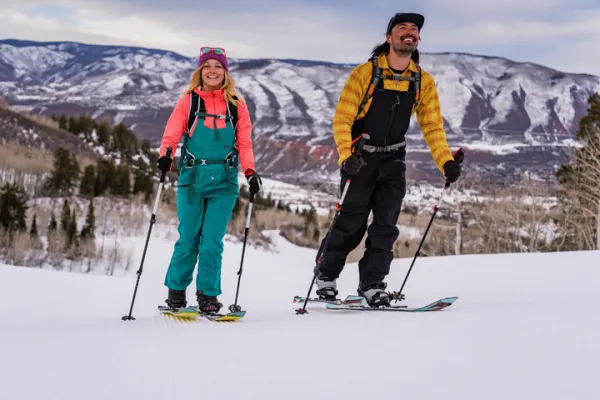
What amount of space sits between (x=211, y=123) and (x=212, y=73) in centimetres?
43

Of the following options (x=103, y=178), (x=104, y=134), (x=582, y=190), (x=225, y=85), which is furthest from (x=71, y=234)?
(x=104, y=134)

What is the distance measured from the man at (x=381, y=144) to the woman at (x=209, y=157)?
86 centimetres

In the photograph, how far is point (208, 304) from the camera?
5262 millimetres

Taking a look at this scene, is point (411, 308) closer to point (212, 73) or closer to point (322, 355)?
point (322, 355)

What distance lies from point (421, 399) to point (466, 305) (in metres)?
2.90

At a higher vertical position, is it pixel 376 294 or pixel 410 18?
pixel 410 18

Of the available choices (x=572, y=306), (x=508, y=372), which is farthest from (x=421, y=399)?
(x=572, y=306)

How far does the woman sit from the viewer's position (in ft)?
17.1

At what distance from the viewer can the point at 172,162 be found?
5.15 metres

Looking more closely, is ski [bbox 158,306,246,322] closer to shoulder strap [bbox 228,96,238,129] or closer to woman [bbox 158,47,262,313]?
woman [bbox 158,47,262,313]

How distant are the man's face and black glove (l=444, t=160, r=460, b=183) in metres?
1.02

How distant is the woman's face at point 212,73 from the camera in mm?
5277

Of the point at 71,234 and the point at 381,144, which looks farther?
the point at 71,234

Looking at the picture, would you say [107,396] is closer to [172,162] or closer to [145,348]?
[145,348]
